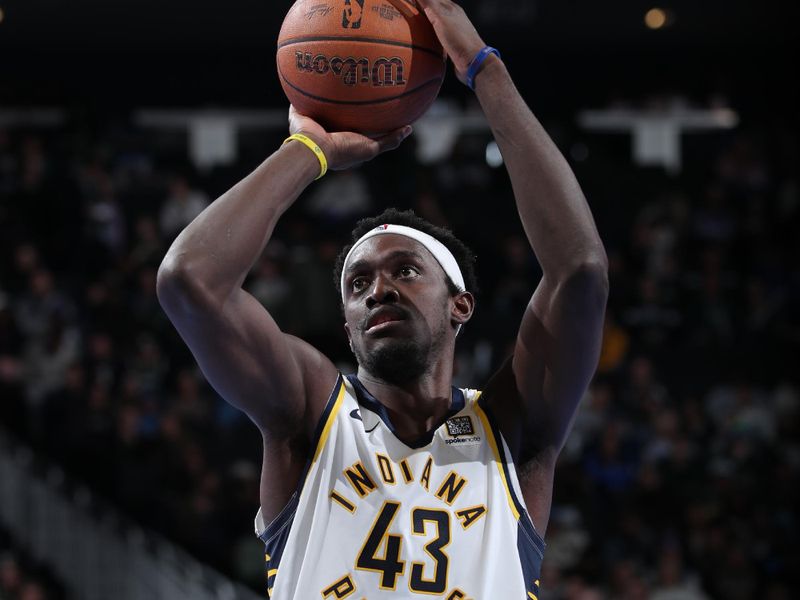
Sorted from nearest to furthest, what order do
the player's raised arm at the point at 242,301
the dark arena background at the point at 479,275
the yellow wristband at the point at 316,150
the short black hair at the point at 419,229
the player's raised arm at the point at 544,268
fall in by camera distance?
the player's raised arm at the point at 242,301
the player's raised arm at the point at 544,268
the yellow wristband at the point at 316,150
the short black hair at the point at 419,229
the dark arena background at the point at 479,275

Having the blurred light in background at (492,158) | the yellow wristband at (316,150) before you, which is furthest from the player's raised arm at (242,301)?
the blurred light in background at (492,158)

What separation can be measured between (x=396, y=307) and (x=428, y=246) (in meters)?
0.29

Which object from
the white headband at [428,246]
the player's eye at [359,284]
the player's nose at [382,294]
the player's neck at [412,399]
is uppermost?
the white headband at [428,246]

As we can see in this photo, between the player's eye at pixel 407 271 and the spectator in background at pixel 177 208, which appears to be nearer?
the player's eye at pixel 407 271

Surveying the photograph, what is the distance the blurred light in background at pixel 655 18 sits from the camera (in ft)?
47.6

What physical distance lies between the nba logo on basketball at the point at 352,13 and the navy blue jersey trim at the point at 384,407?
3.21 feet

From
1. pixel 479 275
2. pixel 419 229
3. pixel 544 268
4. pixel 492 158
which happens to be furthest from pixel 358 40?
pixel 492 158

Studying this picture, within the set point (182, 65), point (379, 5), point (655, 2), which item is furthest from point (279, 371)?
point (182, 65)

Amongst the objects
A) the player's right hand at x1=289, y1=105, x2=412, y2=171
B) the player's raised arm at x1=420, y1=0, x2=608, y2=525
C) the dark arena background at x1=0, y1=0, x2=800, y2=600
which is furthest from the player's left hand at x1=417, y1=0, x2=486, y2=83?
the dark arena background at x1=0, y1=0, x2=800, y2=600

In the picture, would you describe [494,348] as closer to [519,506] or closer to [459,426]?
[459,426]

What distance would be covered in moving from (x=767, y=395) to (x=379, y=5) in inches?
357

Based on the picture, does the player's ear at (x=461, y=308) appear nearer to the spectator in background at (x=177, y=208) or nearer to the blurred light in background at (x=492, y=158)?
the spectator in background at (x=177, y=208)

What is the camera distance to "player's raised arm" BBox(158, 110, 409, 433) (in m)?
2.93

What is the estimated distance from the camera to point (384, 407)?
11.0 ft
